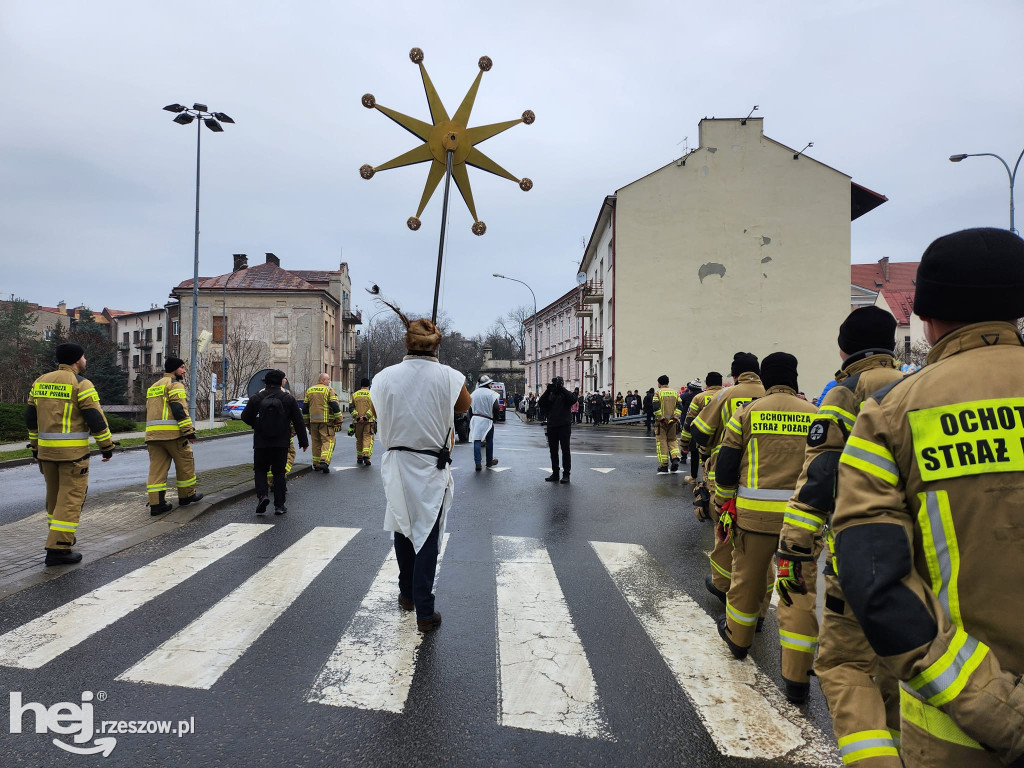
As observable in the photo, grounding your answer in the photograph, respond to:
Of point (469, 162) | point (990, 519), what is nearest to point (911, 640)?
point (990, 519)

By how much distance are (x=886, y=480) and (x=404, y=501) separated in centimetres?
328

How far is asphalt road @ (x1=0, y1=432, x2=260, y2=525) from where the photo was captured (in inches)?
341

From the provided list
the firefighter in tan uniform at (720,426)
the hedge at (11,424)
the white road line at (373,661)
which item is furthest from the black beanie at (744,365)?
the hedge at (11,424)

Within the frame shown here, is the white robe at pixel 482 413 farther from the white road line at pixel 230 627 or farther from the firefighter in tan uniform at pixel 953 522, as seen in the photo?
the firefighter in tan uniform at pixel 953 522

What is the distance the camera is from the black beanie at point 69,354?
603 cm

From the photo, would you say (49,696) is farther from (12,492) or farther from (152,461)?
(12,492)

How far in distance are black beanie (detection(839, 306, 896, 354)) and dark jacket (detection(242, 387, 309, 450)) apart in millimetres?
6791

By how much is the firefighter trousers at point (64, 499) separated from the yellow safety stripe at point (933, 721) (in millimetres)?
6278

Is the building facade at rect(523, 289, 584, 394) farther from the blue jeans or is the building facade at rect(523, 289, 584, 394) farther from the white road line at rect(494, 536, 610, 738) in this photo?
the white road line at rect(494, 536, 610, 738)

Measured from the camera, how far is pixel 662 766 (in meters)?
2.65

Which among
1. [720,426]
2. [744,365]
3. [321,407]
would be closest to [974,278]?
[720,426]

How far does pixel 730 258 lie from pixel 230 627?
31.9 metres

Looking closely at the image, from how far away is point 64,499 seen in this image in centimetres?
570

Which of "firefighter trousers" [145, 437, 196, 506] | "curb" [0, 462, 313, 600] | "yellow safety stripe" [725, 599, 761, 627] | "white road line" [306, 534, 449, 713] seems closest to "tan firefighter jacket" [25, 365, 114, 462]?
"curb" [0, 462, 313, 600]
